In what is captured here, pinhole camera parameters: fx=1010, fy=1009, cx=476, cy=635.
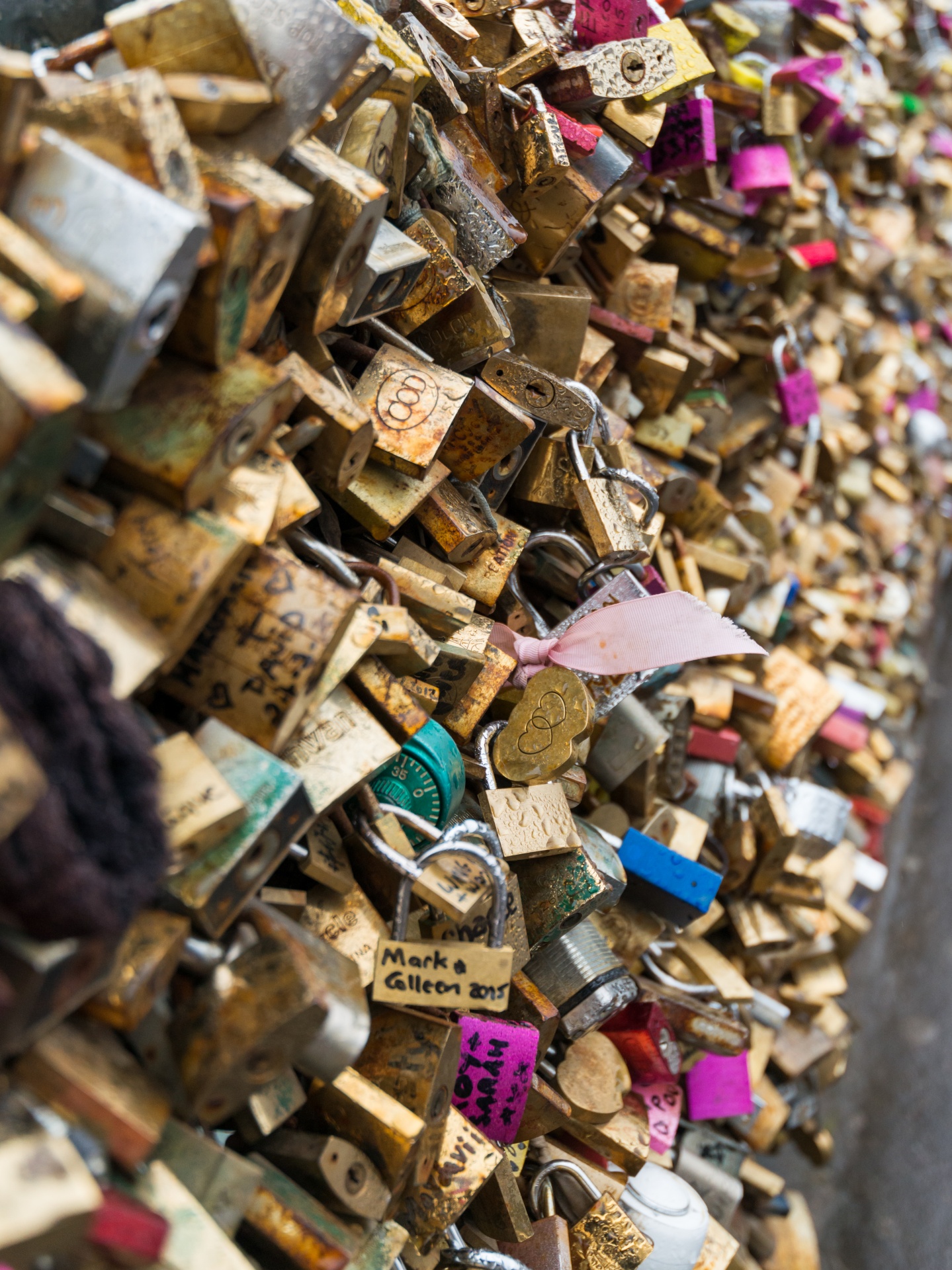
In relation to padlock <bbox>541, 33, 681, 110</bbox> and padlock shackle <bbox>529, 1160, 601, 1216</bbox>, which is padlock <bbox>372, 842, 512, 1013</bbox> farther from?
padlock <bbox>541, 33, 681, 110</bbox>

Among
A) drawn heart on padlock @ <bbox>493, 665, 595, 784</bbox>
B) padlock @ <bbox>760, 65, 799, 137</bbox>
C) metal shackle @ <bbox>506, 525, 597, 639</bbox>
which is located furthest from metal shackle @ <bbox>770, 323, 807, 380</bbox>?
drawn heart on padlock @ <bbox>493, 665, 595, 784</bbox>

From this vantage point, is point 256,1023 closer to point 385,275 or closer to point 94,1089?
point 94,1089

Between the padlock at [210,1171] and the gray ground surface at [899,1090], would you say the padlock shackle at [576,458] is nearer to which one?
the padlock at [210,1171]

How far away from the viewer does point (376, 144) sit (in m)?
1.19

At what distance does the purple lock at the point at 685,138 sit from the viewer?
80.5 inches

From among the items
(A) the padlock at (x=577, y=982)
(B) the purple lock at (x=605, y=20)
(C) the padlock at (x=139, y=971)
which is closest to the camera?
(C) the padlock at (x=139, y=971)

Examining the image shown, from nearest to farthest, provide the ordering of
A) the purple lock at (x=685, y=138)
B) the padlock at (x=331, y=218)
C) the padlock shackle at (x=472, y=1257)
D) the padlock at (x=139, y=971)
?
the padlock at (x=139, y=971) < the padlock at (x=331, y=218) < the padlock shackle at (x=472, y=1257) < the purple lock at (x=685, y=138)

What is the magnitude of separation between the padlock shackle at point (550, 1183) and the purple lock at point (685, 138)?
184 cm

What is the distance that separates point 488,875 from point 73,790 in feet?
1.60

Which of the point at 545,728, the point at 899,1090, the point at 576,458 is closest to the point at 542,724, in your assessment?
the point at 545,728

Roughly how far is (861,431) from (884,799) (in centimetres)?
133

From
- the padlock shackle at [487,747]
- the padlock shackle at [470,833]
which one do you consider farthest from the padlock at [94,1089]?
the padlock shackle at [487,747]

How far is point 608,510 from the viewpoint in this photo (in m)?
1.57

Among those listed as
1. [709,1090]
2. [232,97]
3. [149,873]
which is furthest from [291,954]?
[709,1090]
